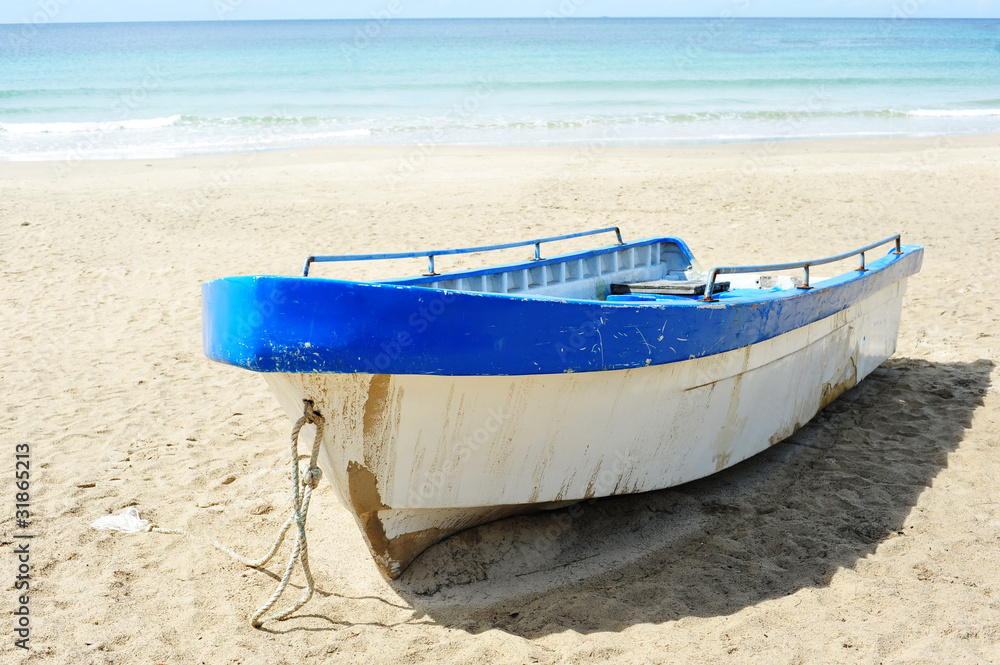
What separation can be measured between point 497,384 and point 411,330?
18.1 inches

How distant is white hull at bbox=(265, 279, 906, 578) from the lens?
3057 millimetres

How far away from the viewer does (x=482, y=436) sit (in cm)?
320

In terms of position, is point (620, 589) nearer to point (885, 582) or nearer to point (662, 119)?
point (885, 582)

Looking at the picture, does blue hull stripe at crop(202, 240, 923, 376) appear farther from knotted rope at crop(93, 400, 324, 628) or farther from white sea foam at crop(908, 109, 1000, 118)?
white sea foam at crop(908, 109, 1000, 118)

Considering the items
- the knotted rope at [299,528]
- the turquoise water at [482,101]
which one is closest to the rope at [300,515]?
the knotted rope at [299,528]

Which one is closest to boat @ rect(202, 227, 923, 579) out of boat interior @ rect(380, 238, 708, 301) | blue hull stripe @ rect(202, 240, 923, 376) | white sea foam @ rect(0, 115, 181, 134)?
blue hull stripe @ rect(202, 240, 923, 376)

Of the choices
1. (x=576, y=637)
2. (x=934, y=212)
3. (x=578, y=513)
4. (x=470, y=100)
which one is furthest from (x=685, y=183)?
(x=470, y=100)

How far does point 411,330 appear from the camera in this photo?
2.82 metres

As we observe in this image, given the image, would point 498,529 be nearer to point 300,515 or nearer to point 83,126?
point 300,515

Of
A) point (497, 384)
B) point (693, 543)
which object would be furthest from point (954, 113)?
point (497, 384)

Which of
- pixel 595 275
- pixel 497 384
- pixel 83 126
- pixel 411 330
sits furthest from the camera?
pixel 83 126

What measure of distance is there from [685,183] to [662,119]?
33.9 ft

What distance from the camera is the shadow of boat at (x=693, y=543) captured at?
335 centimetres

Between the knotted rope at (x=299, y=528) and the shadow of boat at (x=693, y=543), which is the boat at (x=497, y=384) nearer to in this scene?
the knotted rope at (x=299, y=528)
